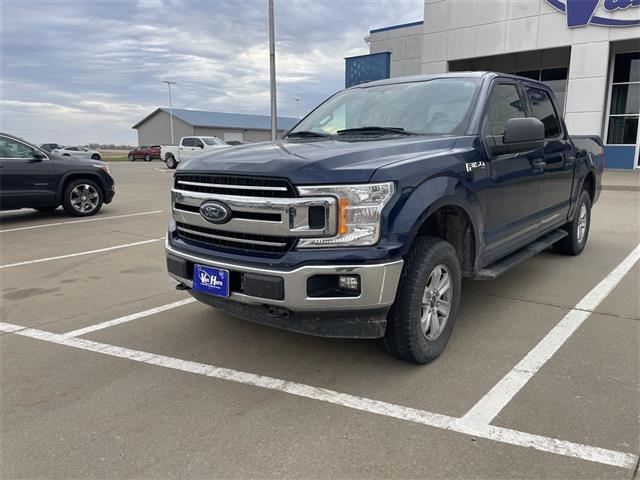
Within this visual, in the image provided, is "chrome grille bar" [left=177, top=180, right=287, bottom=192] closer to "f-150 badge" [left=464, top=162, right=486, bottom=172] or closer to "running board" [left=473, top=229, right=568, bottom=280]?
"f-150 badge" [left=464, top=162, right=486, bottom=172]

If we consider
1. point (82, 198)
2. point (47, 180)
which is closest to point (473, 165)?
point (47, 180)

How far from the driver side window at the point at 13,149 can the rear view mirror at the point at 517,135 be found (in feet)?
27.7

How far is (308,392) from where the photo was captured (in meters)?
3.05

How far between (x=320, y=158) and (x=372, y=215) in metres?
0.47

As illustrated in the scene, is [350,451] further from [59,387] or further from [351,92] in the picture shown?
[351,92]

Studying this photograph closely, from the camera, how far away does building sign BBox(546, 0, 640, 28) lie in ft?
55.9

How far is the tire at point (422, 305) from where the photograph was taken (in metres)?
3.06

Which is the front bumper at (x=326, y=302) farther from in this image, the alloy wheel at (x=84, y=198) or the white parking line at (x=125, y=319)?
the alloy wheel at (x=84, y=198)

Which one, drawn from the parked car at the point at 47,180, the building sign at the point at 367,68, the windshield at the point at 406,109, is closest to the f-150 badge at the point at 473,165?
the windshield at the point at 406,109

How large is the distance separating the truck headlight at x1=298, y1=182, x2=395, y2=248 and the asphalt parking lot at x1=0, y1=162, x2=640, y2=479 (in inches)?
37.4

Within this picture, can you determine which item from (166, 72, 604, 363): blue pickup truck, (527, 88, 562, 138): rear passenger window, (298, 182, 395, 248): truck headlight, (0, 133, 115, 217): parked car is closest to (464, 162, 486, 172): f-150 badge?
(166, 72, 604, 363): blue pickup truck

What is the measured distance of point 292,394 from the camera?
9.96 feet

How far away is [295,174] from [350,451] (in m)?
1.51

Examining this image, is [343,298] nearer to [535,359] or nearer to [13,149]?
[535,359]
